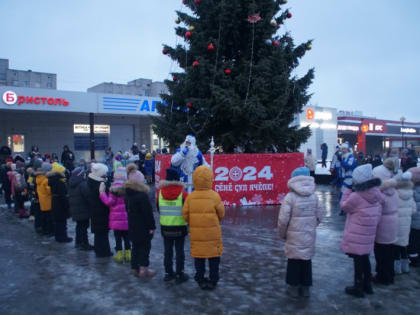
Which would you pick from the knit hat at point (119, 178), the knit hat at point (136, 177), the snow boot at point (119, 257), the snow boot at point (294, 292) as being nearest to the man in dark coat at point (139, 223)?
the knit hat at point (136, 177)

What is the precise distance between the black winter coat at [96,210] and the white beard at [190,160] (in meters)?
2.36

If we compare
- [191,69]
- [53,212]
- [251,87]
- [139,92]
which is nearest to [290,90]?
[251,87]

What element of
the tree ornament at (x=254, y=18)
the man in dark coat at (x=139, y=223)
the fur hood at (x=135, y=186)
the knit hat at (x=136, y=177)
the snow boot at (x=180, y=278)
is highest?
the tree ornament at (x=254, y=18)

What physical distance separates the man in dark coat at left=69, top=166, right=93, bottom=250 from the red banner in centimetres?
487

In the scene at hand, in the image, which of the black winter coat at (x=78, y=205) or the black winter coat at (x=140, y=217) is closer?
the black winter coat at (x=140, y=217)

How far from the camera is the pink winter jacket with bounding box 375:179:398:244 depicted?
4.71 metres

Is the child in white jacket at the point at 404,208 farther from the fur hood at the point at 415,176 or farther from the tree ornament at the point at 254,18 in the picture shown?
the tree ornament at the point at 254,18

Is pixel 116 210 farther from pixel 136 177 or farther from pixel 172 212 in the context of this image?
pixel 172 212

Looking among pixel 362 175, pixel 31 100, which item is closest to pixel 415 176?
pixel 362 175

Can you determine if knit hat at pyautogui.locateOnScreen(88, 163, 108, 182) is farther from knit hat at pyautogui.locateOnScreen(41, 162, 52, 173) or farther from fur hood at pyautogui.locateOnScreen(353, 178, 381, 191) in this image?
fur hood at pyautogui.locateOnScreen(353, 178, 381, 191)

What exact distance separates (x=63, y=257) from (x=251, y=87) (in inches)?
332

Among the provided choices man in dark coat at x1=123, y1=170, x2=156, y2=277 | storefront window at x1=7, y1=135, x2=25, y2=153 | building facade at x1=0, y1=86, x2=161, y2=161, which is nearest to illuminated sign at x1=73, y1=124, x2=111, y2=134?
building facade at x1=0, y1=86, x2=161, y2=161

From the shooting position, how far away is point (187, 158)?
26.0ft

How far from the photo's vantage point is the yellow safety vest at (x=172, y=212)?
498 centimetres
